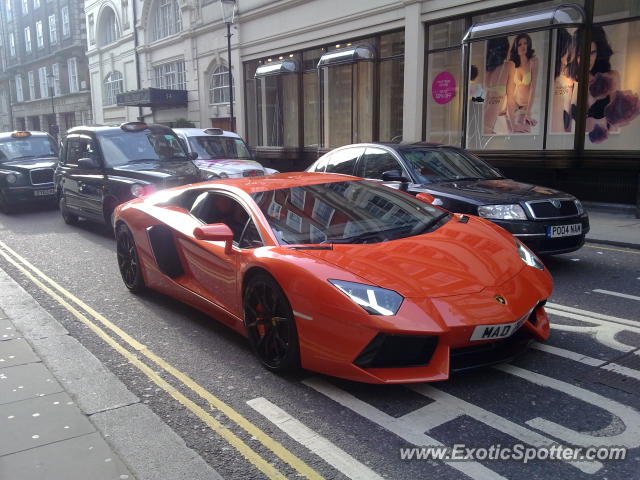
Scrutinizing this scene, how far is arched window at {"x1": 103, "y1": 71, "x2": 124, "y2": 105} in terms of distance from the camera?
3597 centimetres

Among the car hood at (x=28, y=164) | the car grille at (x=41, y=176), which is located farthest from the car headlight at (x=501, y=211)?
the car hood at (x=28, y=164)

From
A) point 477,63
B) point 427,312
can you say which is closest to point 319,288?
point 427,312

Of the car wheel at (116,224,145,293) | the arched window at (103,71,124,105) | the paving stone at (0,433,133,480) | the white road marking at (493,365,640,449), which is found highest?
the arched window at (103,71,124,105)

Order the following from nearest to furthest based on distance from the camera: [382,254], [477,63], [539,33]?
[382,254], [539,33], [477,63]

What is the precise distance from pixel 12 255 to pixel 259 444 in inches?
292

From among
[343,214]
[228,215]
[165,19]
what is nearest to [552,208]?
[343,214]

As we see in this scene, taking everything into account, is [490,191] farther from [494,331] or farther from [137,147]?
[137,147]

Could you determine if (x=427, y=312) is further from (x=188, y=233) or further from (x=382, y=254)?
(x=188, y=233)

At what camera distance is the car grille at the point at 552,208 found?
21.5 ft

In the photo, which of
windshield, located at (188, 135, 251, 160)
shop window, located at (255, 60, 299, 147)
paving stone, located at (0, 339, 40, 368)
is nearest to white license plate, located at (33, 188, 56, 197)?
windshield, located at (188, 135, 251, 160)

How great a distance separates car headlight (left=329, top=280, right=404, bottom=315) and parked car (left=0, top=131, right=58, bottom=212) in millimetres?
12315

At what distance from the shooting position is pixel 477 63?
49.7 feet

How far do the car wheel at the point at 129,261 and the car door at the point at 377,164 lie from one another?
3.28 meters

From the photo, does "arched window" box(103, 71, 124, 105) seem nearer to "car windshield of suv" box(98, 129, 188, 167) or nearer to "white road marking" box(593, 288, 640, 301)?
"car windshield of suv" box(98, 129, 188, 167)
